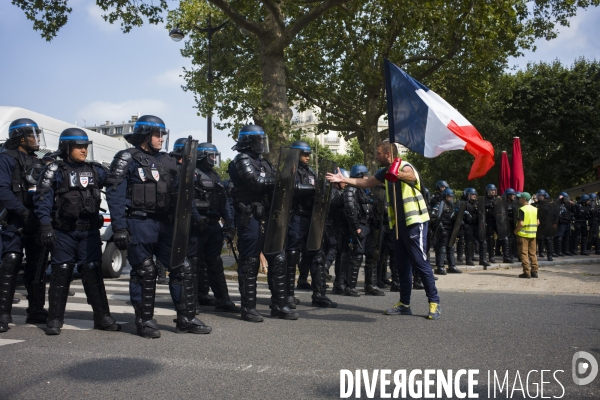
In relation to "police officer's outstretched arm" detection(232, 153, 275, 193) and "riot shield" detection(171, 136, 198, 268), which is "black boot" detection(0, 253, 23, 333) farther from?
"police officer's outstretched arm" detection(232, 153, 275, 193)

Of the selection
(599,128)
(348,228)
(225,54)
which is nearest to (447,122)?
(348,228)

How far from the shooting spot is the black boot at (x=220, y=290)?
718 cm

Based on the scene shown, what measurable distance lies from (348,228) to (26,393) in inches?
233

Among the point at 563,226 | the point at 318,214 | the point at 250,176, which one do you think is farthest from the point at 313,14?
the point at 563,226

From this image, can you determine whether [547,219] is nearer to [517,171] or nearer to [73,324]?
[517,171]

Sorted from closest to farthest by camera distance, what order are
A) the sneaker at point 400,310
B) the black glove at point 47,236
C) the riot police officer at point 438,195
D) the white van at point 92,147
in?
the black glove at point 47,236
the sneaker at point 400,310
the white van at point 92,147
the riot police officer at point 438,195

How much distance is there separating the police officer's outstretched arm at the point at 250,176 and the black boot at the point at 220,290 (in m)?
1.54

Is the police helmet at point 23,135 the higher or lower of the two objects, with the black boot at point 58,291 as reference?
higher

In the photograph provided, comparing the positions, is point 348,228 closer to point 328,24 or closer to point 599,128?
point 328,24

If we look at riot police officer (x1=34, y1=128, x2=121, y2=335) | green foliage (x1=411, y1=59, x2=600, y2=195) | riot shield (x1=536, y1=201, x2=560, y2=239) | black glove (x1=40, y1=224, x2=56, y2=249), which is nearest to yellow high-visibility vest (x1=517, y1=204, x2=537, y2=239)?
riot shield (x1=536, y1=201, x2=560, y2=239)

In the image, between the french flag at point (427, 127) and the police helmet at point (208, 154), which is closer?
the french flag at point (427, 127)

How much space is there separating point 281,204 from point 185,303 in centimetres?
142

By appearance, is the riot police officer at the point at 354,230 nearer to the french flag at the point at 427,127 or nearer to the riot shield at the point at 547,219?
the french flag at the point at 427,127

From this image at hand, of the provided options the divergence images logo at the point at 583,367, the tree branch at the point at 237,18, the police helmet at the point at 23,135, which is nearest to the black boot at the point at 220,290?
the police helmet at the point at 23,135
